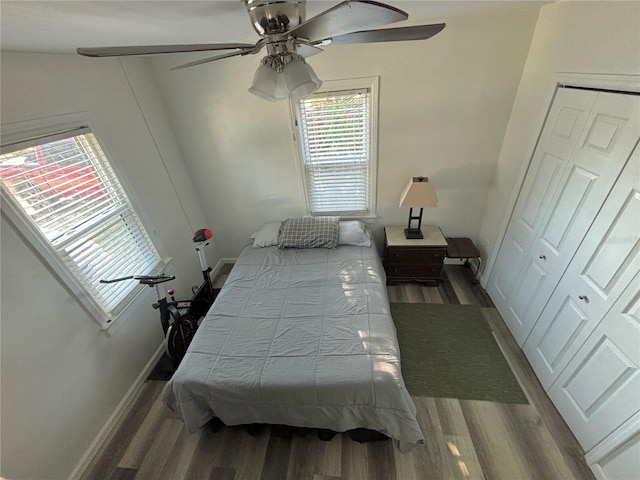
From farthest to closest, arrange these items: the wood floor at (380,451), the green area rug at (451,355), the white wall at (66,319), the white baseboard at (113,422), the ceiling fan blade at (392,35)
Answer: the green area rug at (451,355) → the white baseboard at (113,422) → the wood floor at (380,451) → the white wall at (66,319) → the ceiling fan blade at (392,35)

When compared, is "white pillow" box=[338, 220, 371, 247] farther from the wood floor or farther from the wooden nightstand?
the wood floor

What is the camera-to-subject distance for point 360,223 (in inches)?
113

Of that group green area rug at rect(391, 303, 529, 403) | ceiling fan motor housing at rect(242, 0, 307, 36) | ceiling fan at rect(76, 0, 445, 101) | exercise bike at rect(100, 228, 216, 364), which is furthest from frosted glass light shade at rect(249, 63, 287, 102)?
green area rug at rect(391, 303, 529, 403)

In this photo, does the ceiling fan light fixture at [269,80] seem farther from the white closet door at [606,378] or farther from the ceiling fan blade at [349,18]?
the white closet door at [606,378]

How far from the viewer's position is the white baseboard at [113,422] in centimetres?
174

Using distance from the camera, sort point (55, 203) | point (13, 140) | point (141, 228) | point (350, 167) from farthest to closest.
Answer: point (350, 167)
point (141, 228)
point (55, 203)
point (13, 140)

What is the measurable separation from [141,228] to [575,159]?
3264 millimetres

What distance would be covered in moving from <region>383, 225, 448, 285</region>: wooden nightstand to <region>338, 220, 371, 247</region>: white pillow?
0.76 ft

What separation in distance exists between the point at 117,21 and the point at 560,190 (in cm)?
257

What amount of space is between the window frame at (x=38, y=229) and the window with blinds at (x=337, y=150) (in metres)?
1.59

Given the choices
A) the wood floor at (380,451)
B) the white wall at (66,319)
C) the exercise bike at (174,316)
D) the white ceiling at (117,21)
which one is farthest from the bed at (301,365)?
the white ceiling at (117,21)

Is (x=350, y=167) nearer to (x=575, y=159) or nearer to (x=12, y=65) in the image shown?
(x=575, y=159)

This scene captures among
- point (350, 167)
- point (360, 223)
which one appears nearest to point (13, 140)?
point (350, 167)

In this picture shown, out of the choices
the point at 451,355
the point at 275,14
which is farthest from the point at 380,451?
the point at 275,14
